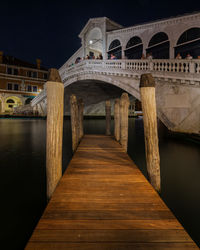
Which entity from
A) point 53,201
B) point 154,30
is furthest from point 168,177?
point 154,30

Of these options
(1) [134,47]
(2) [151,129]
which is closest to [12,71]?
(1) [134,47]

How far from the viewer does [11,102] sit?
71.5ft

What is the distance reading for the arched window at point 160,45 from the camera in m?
10.4

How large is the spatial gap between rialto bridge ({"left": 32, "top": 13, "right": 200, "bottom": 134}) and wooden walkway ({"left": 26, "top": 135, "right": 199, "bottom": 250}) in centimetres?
552

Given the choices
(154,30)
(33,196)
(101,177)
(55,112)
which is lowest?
(33,196)

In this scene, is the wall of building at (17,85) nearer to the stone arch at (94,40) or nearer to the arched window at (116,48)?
the stone arch at (94,40)

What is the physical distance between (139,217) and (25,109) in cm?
2024

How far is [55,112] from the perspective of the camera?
1.83 m

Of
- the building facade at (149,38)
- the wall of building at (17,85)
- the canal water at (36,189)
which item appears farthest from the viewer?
the wall of building at (17,85)

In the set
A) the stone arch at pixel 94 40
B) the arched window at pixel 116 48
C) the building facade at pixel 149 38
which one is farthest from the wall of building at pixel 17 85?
the arched window at pixel 116 48

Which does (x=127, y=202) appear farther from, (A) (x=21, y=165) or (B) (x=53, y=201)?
(A) (x=21, y=165)

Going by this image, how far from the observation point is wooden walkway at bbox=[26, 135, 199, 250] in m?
1.02

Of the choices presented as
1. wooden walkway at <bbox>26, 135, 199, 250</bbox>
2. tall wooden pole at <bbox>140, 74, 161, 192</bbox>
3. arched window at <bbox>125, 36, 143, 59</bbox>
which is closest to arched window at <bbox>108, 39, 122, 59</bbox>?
arched window at <bbox>125, 36, 143, 59</bbox>

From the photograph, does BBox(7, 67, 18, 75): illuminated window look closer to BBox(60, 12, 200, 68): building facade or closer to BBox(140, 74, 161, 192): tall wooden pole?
BBox(60, 12, 200, 68): building facade
